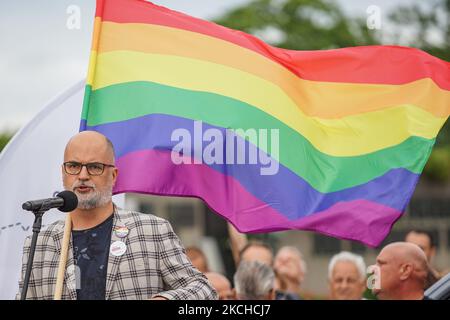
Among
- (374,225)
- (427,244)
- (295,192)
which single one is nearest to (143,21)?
(295,192)

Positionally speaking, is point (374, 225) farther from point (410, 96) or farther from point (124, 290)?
point (124, 290)

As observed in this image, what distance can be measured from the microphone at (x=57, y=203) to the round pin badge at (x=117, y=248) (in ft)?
1.19

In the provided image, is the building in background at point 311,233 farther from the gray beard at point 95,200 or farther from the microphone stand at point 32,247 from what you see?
the microphone stand at point 32,247

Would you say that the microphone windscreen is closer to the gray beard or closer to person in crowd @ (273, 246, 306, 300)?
the gray beard

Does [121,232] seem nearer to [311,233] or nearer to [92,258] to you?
[92,258]

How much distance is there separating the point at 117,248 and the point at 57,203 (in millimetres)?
487

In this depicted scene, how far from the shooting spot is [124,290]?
5531mm

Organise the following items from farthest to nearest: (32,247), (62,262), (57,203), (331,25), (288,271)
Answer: (331,25) < (288,271) < (62,262) < (57,203) < (32,247)

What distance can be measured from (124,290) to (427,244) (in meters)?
5.39

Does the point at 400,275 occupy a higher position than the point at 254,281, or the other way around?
the point at 254,281

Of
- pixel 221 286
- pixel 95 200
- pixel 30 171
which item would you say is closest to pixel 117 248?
pixel 95 200

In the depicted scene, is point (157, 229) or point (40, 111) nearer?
point (157, 229)

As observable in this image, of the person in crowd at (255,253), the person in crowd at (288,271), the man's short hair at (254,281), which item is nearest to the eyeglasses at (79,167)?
the man's short hair at (254,281)

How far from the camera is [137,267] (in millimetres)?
5590
